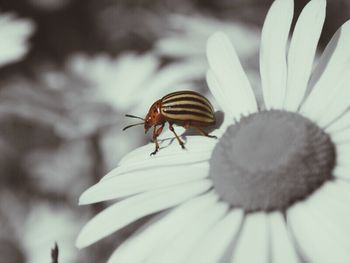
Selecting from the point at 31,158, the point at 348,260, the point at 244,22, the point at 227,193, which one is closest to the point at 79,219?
the point at 31,158

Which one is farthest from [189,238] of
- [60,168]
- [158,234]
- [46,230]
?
[60,168]

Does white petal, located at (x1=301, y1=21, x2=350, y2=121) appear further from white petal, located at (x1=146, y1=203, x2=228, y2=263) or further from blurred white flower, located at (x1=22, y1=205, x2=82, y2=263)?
blurred white flower, located at (x1=22, y1=205, x2=82, y2=263)

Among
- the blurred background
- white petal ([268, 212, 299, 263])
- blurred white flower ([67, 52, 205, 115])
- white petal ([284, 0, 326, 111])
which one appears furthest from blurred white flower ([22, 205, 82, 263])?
white petal ([268, 212, 299, 263])

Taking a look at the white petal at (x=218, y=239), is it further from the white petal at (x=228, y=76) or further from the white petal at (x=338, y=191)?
the white petal at (x=228, y=76)

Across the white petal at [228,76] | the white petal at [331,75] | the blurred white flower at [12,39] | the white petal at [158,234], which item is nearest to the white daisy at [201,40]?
the blurred white flower at [12,39]

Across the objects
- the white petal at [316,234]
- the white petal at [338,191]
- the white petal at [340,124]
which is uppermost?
the white petal at [340,124]

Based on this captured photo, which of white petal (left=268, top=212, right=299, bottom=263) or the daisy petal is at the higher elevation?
the daisy petal

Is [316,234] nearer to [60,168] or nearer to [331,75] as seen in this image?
[331,75]
